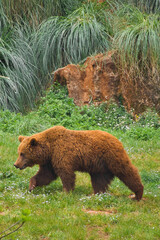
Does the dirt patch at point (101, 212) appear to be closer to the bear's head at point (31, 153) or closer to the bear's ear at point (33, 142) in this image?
the bear's head at point (31, 153)

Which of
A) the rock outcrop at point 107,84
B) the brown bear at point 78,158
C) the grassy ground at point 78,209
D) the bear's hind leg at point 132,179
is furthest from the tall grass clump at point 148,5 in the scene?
the bear's hind leg at point 132,179

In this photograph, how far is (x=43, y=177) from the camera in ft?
20.3

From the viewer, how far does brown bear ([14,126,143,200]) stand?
5789mm

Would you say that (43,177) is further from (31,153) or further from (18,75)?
(18,75)

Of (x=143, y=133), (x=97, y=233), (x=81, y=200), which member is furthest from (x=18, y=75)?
(x=97, y=233)

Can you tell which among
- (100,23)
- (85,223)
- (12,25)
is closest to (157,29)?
(100,23)

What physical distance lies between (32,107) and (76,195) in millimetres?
6926

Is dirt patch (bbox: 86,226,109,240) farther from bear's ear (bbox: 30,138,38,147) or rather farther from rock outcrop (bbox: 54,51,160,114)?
rock outcrop (bbox: 54,51,160,114)

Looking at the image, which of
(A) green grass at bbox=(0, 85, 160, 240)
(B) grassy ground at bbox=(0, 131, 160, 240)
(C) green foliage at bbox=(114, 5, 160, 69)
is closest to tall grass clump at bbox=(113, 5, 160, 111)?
(C) green foliage at bbox=(114, 5, 160, 69)

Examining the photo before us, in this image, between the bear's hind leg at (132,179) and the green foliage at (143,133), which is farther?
the green foliage at (143,133)

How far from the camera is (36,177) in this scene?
20.3ft

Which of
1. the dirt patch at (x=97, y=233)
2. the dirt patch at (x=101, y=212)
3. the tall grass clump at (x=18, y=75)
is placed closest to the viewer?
the dirt patch at (x=97, y=233)

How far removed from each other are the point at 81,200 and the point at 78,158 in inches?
25.3

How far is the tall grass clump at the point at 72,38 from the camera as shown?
12922 millimetres
